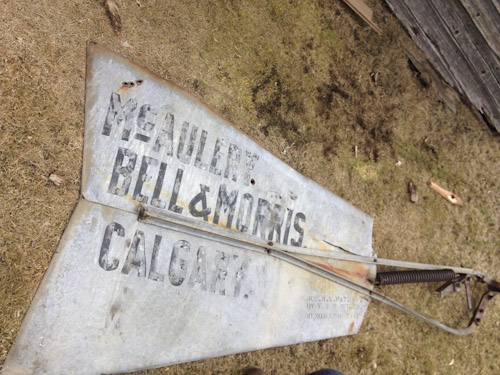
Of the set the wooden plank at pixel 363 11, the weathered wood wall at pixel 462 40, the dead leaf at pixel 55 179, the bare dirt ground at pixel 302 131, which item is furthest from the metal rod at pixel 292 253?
the wooden plank at pixel 363 11

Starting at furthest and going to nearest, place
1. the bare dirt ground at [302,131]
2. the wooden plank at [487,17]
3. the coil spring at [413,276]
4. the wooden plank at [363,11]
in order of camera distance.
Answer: the wooden plank at [487,17], the wooden plank at [363,11], the coil spring at [413,276], the bare dirt ground at [302,131]

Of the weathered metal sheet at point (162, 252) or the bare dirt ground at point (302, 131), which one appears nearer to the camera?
the weathered metal sheet at point (162, 252)

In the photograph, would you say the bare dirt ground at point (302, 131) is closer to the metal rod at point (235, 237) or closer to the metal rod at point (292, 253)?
the metal rod at point (292, 253)

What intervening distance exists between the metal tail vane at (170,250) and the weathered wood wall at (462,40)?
89.5 inches

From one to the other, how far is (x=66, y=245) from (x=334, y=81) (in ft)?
8.46

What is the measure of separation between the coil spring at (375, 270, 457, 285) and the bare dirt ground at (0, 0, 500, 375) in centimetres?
23

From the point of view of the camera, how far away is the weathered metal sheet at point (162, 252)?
2.19m

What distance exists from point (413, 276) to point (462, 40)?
97.6 inches

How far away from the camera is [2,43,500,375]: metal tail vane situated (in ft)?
7.21

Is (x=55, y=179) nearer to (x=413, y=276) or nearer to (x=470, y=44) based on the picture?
(x=413, y=276)

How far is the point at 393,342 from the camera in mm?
3561

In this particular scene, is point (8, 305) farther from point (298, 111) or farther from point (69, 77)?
point (298, 111)

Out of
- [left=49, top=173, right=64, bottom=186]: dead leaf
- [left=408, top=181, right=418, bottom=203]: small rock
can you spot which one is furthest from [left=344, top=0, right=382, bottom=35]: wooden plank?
[left=49, top=173, right=64, bottom=186]: dead leaf

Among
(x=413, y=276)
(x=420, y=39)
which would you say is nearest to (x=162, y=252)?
(x=413, y=276)
